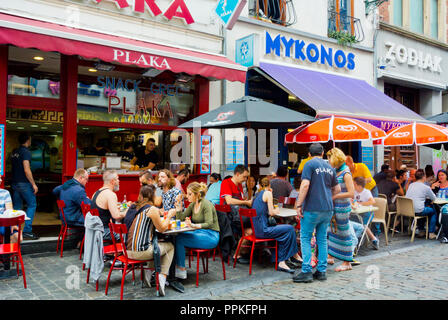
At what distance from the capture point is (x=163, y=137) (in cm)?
930

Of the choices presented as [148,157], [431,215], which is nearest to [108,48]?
[148,157]

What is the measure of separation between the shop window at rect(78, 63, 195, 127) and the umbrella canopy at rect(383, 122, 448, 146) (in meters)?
4.98

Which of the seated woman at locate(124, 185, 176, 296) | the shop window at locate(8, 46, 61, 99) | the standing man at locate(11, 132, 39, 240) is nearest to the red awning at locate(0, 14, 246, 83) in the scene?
the shop window at locate(8, 46, 61, 99)

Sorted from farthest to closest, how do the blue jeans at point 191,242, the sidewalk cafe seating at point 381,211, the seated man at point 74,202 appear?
1. the sidewalk cafe seating at point 381,211
2. the seated man at point 74,202
3. the blue jeans at point 191,242

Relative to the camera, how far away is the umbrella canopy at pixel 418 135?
8.93 m

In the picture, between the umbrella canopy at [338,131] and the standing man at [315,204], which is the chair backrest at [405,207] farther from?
the standing man at [315,204]

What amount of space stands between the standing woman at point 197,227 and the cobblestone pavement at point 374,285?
748 mm

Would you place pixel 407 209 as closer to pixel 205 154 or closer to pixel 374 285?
pixel 374 285

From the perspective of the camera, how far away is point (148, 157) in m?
9.21

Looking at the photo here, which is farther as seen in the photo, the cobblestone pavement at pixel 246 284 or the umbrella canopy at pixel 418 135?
the umbrella canopy at pixel 418 135

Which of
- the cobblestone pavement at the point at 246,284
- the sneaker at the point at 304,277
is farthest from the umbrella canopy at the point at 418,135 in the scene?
the sneaker at the point at 304,277

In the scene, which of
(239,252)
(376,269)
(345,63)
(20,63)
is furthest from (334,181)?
(345,63)

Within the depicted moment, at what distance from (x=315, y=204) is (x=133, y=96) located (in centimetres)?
516

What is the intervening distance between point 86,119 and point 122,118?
33.1 inches
